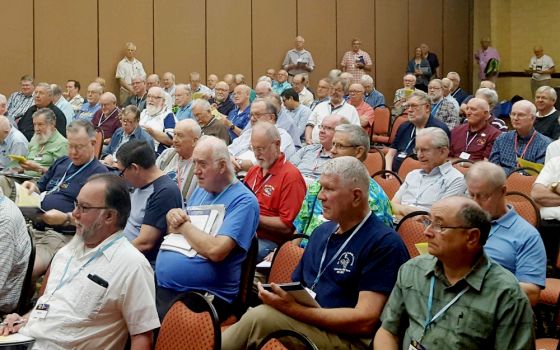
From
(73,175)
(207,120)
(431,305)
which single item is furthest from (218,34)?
(431,305)

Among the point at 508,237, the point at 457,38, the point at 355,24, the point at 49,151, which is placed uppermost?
the point at 355,24

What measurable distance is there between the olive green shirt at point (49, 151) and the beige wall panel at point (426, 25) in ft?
37.7

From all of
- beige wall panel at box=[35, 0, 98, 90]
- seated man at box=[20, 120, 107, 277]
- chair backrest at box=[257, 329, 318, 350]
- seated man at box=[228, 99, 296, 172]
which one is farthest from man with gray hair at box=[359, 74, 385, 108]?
chair backrest at box=[257, 329, 318, 350]

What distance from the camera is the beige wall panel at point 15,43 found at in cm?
1206

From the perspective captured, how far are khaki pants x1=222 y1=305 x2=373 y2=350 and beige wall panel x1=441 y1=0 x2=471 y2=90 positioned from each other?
1530 cm

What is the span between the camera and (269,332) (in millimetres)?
2980

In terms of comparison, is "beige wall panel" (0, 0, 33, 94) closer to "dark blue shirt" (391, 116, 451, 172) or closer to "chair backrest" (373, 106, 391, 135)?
"chair backrest" (373, 106, 391, 135)

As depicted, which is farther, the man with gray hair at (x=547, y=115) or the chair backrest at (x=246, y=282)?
the man with gray hair at (x=547, y=115)

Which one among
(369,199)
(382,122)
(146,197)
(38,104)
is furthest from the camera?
(382,122)

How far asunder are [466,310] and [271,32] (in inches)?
505

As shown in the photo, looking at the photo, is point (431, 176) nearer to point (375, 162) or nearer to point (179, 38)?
point (375, 162)

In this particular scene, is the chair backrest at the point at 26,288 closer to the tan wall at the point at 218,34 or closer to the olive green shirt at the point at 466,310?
the olive green shirt at the point at 466,310

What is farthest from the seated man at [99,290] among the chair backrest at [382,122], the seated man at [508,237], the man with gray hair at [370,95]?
the man with gray hair at [370,95]

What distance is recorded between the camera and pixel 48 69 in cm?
1253
